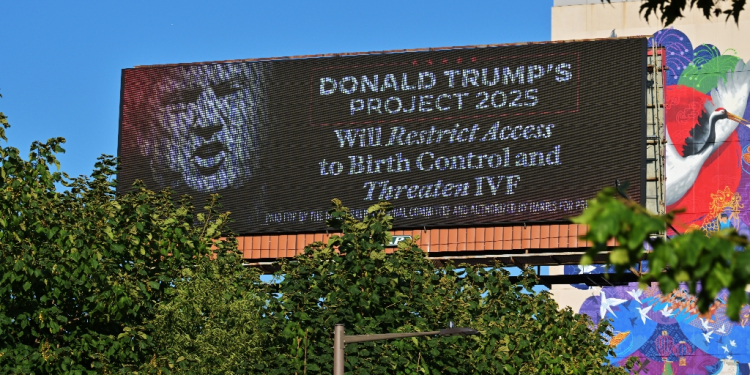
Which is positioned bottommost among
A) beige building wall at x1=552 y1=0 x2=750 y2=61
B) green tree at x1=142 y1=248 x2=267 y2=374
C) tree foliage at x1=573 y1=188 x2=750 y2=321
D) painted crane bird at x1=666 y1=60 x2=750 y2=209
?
green tree at x1=142 y1=248 x2=267 y2=374

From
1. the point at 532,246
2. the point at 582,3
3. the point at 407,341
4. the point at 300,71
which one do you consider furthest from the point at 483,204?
the point at 582,3

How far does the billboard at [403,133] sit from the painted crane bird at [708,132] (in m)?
35.3

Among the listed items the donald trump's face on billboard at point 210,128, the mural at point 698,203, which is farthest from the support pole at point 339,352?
the mural at point 698,203

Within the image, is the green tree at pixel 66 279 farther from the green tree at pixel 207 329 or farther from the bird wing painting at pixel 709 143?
the bird wing painting at pixel 709 143

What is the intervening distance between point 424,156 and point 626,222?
2735 cm

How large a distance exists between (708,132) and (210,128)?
39.1m

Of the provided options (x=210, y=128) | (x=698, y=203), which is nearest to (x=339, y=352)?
(x=210, y=128)

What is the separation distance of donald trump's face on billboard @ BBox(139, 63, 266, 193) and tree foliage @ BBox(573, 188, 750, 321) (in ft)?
94.2

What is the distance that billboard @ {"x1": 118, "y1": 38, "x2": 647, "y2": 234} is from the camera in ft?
105

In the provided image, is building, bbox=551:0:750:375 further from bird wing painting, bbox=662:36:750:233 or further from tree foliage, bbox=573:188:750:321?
tree foliage, bbox=573:188:750:321

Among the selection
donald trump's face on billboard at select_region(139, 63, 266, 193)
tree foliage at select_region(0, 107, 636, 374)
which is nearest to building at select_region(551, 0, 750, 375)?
donald trump's face on billboard at select_region(139, 63, 266, 193)

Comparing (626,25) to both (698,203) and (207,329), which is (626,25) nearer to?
(698,203)

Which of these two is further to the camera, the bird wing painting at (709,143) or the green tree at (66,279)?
the bird wing painting at (709,143)

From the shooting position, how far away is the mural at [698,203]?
6519cm
